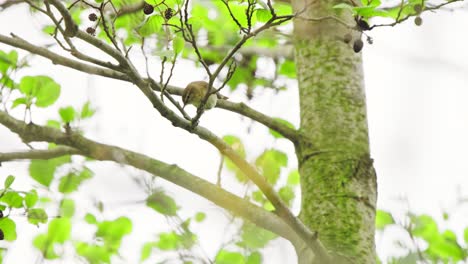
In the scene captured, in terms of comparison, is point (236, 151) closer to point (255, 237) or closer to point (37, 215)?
point (255, 237)

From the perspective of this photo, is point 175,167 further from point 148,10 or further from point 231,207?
point 148,10

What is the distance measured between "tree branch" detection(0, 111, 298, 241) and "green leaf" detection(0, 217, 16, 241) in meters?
0.25

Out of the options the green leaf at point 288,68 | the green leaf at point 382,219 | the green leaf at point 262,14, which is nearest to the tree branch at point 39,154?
the green leaf at point 262,14

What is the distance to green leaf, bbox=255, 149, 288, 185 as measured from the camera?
2748 mm

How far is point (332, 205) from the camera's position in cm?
250

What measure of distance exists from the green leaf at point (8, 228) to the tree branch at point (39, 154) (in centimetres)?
24

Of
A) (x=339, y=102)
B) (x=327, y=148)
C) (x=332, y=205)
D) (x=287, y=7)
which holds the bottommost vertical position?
(x=332, y=205)

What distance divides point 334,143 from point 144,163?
2.65 ft

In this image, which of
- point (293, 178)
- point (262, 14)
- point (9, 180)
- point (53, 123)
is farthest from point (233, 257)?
point (262, 14)

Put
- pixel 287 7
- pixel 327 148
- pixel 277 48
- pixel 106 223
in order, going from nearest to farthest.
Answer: pixel 327 148 → pixel 287 7 → pixel 106 223 → pixel 277 48

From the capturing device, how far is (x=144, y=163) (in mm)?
2355

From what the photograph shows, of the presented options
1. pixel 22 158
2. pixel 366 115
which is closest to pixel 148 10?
pixel 22 158

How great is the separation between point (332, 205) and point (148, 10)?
1051 mm

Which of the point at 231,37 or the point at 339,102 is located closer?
the point at 339,102
